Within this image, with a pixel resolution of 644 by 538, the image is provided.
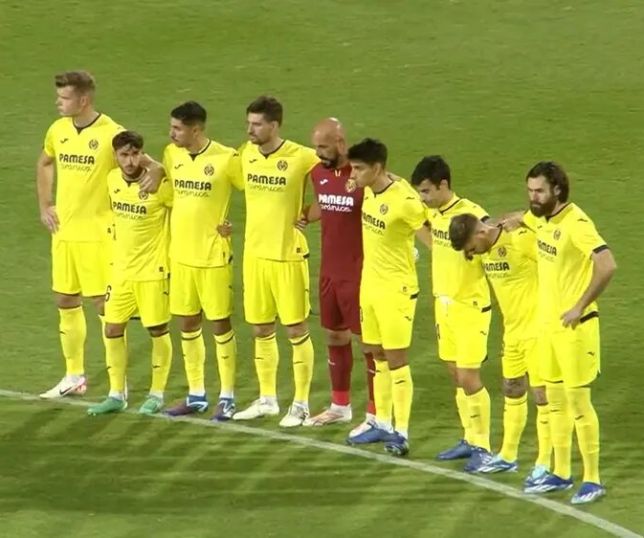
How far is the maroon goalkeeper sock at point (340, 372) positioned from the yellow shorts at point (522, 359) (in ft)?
5.49

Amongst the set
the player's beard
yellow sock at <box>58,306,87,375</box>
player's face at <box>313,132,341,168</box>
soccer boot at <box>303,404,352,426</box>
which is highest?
player's face at <box>313,132,341,168</box>

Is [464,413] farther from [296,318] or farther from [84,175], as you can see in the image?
[84,175]

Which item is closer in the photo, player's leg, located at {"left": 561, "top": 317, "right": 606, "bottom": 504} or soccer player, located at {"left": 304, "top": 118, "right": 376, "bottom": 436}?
player's leg, located at {"left": 561, "top": 317, "right": 606, "bottom": 504}

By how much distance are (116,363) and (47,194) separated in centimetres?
144

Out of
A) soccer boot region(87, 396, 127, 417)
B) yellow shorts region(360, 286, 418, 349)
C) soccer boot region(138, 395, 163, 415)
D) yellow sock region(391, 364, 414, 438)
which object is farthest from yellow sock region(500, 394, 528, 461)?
soccer boot region(87, 396, 127, 417)

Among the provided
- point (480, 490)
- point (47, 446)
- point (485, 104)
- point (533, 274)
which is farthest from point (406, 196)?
point (485, 104)

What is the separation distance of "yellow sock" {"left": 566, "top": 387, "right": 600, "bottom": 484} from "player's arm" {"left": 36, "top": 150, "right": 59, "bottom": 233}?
182 inches

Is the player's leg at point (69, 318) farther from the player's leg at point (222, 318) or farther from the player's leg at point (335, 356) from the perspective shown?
the player's leg at point (335, 356)

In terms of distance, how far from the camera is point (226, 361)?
1550cm

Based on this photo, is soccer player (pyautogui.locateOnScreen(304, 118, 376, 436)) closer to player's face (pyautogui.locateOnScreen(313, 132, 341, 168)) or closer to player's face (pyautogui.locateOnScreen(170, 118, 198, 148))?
player's face (pyautogui.locateOnScreen(313, 132, 341, 168))

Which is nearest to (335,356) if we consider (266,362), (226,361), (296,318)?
(296,318)

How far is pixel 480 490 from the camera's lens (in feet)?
45.2

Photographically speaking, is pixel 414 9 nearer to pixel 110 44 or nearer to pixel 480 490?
pixel 110 44

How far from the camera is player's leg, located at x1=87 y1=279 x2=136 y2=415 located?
15.6 metres
